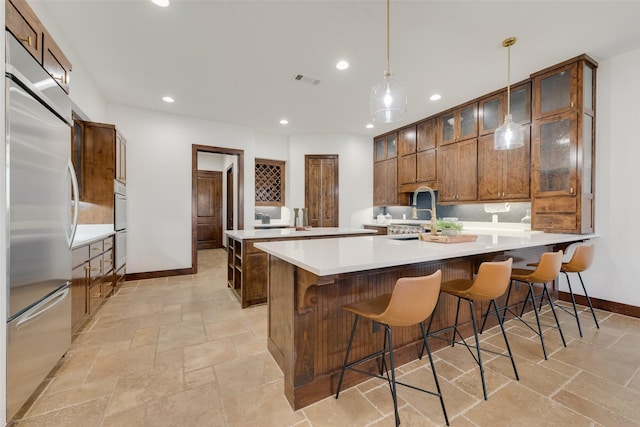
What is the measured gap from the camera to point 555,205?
320 cm

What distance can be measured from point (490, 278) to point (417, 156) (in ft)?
12.8

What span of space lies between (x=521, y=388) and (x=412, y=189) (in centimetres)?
397

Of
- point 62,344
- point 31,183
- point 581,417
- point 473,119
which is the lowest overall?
point 581,417

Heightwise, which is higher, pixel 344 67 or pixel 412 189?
pixel 344 67

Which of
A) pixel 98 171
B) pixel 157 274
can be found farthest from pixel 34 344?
pixel 157 274

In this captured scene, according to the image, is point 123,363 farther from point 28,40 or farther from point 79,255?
point 28,40

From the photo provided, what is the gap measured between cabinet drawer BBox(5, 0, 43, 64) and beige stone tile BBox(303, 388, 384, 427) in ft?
8.77

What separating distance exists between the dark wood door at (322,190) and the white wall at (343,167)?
116mm

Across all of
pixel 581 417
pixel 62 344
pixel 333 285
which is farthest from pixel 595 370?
pixel 62 344

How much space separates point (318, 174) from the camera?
20.1ft

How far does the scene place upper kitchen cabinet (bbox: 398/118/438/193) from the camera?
4.91 metres

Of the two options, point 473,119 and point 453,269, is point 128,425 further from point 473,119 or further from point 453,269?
point 473,119

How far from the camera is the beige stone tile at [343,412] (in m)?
1.48

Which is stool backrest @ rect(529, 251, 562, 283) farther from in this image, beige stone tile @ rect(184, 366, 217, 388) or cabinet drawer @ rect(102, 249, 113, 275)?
cabinet drawer @ rect(102, 249, 113, 275)
